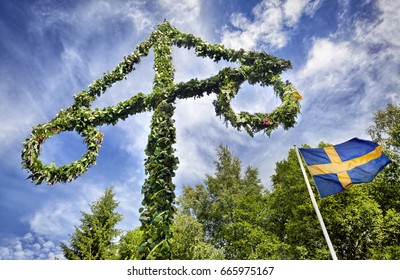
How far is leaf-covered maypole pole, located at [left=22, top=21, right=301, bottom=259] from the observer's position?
438 cm

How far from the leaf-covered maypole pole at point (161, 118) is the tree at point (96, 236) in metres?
9.88

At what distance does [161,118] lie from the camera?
5.24 m

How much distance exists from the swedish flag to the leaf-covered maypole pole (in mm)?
906

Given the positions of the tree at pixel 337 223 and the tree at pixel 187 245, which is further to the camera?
the tree at pixel 187 245

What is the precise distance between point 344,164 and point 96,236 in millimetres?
13254

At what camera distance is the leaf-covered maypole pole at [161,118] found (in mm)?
4375

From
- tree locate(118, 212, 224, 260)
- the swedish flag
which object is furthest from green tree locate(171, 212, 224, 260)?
the swedish flag

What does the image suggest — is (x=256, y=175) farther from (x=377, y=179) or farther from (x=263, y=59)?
(x=263, y=59)

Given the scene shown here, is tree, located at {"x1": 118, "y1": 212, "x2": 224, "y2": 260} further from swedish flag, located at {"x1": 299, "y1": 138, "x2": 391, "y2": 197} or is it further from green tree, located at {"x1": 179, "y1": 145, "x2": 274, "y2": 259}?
swedish flag, located at {"x1": 299, "y1": 138, "x2": 391, "y2": 197}

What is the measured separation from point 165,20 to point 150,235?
631 cm

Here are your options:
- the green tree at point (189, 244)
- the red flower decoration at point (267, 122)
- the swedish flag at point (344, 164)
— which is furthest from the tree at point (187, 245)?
the red flower decoration at point (267, 122)

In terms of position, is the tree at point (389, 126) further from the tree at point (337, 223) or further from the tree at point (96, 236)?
the tree at point (96, 236)

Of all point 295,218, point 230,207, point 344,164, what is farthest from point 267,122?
point 230,207
